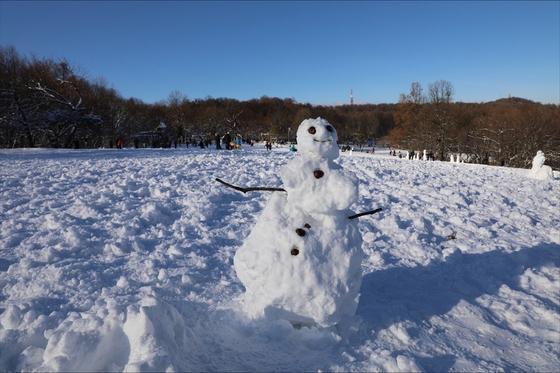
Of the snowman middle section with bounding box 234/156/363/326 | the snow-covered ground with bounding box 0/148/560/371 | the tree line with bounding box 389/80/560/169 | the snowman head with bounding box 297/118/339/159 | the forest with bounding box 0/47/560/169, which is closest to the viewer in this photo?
the snow-covered ground with bounding box 0/148/560/371

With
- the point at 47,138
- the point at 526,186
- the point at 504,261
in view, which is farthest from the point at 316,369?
the point at 47,138

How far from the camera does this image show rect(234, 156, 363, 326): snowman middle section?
3.96m

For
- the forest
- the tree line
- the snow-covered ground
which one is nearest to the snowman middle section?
the snow-covered ground

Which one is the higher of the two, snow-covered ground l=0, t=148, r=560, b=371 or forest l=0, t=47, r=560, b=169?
forest l=0, t=47, r=560, b=169

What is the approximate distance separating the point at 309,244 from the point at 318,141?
1.14 metres

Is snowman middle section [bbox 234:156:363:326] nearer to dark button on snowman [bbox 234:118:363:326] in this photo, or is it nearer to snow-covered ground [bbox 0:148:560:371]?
dark button on snowman [bbox 234:118:363:326]

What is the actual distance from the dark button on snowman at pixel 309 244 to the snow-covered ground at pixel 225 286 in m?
0.33

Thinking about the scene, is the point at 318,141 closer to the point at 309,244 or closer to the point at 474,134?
the point at 309,244

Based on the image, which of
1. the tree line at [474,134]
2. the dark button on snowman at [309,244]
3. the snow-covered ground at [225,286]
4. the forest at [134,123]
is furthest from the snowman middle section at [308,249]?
the tree line at [474,134]

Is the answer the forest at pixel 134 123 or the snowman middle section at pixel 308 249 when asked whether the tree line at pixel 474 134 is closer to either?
the forest at pixel 134 123

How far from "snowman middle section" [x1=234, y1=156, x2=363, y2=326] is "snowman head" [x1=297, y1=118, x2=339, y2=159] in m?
0.09

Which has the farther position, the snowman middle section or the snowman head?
the snowman head

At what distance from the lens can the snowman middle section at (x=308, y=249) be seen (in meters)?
3.96

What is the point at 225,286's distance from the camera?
555 cm
